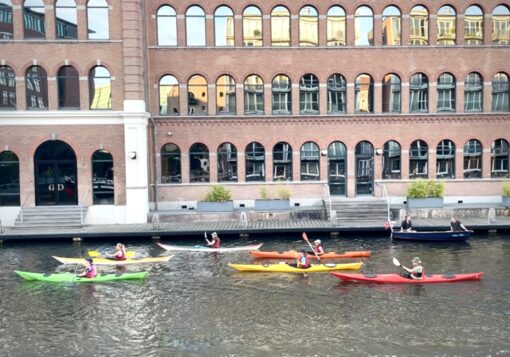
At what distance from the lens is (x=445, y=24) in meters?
32.4

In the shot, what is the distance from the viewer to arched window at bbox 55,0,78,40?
2841 centimetres

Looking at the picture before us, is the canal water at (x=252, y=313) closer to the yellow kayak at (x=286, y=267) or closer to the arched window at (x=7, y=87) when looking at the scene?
the yellow kayak at (x=286, y=267)

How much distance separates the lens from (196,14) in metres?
31.7

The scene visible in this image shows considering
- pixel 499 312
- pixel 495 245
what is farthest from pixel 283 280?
pixel 495 245

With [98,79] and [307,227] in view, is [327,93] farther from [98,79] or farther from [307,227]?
[98,79]

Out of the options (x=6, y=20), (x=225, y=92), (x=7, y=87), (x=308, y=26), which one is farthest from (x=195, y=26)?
(x=7, y=87)

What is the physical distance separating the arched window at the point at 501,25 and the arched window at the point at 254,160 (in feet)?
54.3

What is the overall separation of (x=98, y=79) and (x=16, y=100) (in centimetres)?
465

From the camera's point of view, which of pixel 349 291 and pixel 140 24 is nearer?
pixel 349 291

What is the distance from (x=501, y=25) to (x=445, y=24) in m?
3.67

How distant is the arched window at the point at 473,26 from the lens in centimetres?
3234

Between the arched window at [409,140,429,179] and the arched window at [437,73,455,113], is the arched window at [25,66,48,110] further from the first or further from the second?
the arched window at [437,73,455,113]

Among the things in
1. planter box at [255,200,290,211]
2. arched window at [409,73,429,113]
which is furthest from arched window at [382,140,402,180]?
planter box at [255,200,290,211]

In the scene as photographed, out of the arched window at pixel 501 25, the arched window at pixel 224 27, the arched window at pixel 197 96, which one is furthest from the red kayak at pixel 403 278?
the arched window at pixel 501 25
